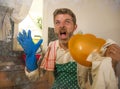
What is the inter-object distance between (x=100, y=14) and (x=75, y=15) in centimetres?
17

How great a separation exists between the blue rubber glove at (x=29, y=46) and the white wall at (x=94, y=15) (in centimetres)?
10

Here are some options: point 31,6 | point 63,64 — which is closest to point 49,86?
point 63,64

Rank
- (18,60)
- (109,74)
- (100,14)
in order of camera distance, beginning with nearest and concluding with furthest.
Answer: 1. (109,74)
2. (18,60)
3. (100,14)

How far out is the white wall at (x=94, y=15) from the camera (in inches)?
31.5

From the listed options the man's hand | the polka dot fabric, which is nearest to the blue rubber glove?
the polka dot fabric

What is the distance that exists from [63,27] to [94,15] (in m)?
0.24

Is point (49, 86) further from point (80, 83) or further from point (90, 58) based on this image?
point (90, 58)

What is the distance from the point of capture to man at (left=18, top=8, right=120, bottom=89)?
72 centimetres

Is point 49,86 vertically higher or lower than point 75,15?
lower

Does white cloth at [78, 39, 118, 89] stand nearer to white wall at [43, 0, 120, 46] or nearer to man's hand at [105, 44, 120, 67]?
man's hand at [105, 44, 120, 67]

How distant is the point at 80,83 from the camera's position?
76cm

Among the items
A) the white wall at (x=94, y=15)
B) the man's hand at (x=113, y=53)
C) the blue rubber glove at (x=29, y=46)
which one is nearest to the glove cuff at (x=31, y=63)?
the blue rubber glove at (x=29, y=46)

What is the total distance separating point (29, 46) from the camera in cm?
68

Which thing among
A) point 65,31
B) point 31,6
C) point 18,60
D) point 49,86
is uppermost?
point 31,6
